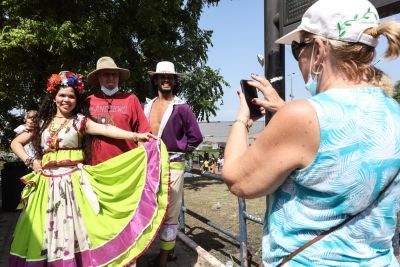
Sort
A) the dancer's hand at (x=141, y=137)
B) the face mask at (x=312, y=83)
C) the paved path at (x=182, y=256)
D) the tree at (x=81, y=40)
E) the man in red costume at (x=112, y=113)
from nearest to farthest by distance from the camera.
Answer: the face mask at (x=312, y=83) < the dancer's hand at (x=141, y=137) < the man in red costume at (x=112, y=113) < the paved path at (x=182, y=256) < the tree at (x=81, y=40)

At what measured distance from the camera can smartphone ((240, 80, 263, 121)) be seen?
160cm

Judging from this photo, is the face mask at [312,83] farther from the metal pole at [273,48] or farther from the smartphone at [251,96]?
the metal pole at [273,48]

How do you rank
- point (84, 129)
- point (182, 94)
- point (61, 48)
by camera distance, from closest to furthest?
point (84, 129) < point (61, 48) < point (182, 94)

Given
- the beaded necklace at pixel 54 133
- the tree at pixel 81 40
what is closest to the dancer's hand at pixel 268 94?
the beaded necklace at pixel 54 133

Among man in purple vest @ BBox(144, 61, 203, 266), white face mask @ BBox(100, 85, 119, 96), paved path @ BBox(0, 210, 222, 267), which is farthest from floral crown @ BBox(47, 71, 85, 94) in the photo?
paved path @ BBox(0, 210, 222, 267)

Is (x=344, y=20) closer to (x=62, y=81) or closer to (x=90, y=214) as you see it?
(x=90, y=214)

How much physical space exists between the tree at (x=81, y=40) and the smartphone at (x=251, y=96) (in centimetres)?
836

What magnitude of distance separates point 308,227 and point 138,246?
8.87 feet

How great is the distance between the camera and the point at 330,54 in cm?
129

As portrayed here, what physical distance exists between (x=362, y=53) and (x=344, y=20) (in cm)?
12

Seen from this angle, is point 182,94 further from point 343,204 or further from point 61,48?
point 343,204

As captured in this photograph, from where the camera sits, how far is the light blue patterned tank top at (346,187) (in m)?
1.22

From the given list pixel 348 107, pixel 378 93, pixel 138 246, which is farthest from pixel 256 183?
pixel 138 246

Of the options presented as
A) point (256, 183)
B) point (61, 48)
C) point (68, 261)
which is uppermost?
point (61, 48)
